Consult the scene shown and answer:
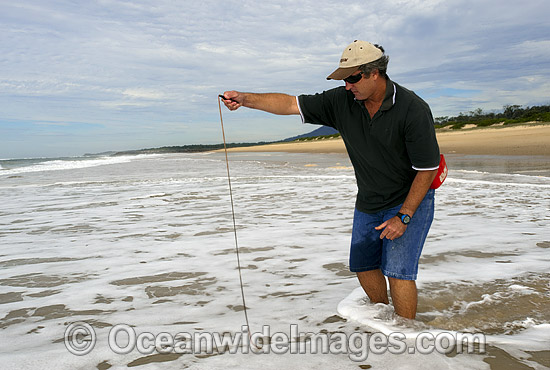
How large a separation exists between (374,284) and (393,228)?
685mm

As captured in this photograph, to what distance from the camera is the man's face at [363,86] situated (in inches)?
107

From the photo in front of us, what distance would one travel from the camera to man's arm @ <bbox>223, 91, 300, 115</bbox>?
3.10m

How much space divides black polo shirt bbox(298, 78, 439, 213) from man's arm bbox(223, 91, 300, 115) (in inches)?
3.4

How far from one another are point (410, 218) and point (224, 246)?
2991mm

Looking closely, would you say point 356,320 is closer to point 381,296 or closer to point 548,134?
point 381,296

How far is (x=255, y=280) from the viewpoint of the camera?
160 inches

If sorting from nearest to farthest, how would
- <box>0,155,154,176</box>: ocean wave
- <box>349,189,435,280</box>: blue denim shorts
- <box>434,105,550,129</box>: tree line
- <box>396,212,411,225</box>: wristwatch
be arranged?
<box>396,212,411,225</box>: wristwatch
<box>349,189,435,280</box>: blue denim shorts
<box>0,155,154,176</box>: ocean wave
<box>434,105,550,129</box>: tree line

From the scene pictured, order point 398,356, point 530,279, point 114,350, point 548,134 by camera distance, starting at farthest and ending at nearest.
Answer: point 548,134 → point 530,279 → point 114,350 → point 398,356

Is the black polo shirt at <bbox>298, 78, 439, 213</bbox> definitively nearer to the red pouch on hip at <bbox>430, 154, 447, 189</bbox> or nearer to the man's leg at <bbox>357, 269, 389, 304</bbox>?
the red pouch on hip at <bbox>430, 154, 447, 189</bbox>

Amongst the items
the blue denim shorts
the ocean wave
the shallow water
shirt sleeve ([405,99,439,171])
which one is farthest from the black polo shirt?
the ocean wave

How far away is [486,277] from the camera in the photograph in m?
3.86

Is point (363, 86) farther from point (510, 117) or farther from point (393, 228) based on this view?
point (510, 117)

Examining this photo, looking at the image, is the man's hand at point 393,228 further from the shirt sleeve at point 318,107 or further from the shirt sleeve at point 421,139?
the shirt sleeve at point 318,107

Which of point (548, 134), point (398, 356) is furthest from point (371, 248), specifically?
point (548, 134)
